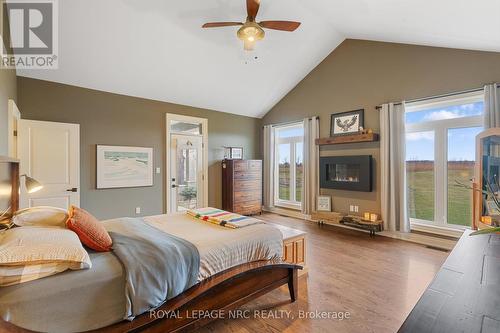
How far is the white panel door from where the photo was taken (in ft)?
11.5

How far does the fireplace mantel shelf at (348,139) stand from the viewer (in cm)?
427

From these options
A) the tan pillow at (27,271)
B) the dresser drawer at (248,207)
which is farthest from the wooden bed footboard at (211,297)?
the dresser drawer at (248,207)

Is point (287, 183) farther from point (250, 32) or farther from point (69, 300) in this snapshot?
point (69, 300)

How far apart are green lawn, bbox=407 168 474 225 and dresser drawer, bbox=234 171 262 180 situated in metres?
3.17

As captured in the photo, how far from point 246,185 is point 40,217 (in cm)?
430

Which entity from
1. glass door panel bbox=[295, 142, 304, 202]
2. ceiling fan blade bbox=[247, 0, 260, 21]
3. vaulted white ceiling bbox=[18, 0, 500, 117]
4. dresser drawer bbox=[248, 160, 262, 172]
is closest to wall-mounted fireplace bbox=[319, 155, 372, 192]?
glass door panel bbox=[295, 142, 304, 202]

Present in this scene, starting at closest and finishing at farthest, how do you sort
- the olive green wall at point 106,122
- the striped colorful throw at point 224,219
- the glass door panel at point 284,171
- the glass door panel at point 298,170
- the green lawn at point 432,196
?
the striped colorful throw at point 224,219
the green lawn at point 432,196
the olive green wall at point 106,122
the glass door panel at point 298,170
the glass door panel at point 284,171

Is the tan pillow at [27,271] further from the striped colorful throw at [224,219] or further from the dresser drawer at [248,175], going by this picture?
the dresser drawer at [248,175]

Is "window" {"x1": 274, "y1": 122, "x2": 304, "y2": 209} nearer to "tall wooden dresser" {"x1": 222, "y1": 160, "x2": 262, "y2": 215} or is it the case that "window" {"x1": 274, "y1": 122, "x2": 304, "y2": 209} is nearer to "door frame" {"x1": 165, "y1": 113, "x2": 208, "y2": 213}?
"tall wooden dresser" {"x1": 222, "y1": 160, "x2": 262, "y2": 215}

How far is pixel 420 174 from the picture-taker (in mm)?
3990

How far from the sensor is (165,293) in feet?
4.88

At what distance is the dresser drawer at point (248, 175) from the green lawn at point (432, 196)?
10.4 ft

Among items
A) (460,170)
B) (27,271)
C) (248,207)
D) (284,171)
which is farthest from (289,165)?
(27,271)

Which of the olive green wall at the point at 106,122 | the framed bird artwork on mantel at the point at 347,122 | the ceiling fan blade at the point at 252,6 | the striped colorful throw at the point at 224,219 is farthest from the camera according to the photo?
the framed bird artwork on mantel at the point at 347,122
